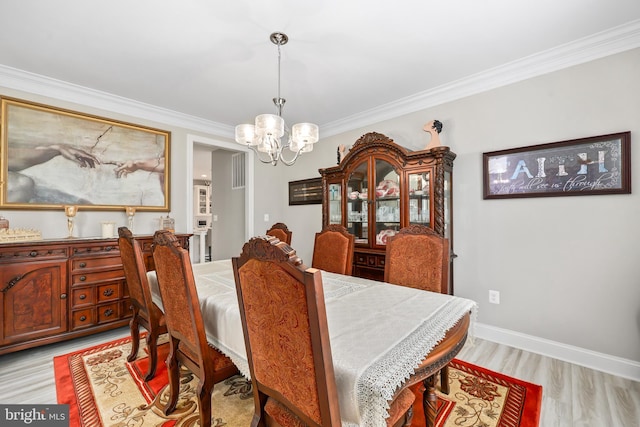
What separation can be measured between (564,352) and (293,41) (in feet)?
10.5

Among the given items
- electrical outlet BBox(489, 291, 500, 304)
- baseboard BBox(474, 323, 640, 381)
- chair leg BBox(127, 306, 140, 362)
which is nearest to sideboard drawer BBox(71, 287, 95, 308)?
chair leg BBox(127, 306, 140, 362)

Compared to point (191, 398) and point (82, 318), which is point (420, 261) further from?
point (82, 318)

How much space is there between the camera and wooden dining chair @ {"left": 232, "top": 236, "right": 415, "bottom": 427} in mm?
757

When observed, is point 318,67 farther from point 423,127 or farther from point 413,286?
point 413,286

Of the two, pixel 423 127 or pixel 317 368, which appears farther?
pixel 423 127

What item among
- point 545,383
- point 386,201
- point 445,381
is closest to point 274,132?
point 386,201

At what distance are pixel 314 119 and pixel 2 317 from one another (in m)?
3.52

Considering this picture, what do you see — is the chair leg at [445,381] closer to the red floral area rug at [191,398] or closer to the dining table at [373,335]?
the red floral area rug at [191,398]

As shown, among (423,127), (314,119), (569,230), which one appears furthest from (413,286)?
(314,119)

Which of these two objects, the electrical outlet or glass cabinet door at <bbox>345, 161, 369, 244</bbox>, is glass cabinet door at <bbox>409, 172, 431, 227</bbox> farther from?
the electrical outlet

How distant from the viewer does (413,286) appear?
1.88 meters

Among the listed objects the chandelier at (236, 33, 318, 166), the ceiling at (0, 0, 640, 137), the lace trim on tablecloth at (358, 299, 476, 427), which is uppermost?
the ceiling at (0, 0, 640, 137)

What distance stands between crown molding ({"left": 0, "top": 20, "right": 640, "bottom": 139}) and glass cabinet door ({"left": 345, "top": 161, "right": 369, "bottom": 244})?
2.68 feet

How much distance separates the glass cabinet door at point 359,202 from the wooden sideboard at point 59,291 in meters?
2.15
